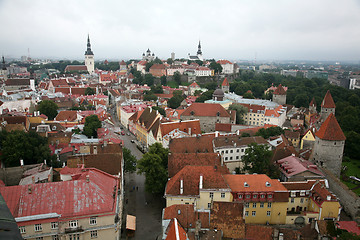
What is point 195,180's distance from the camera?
75.5 ft

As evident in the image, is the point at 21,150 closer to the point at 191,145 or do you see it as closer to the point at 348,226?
the point at 191,145

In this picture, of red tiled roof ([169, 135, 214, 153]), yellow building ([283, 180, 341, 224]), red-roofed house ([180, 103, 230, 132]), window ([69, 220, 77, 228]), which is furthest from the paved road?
red-roofed house ([180, 103, 230, 132])

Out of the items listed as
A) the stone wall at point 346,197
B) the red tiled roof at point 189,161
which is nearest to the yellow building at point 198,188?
the red tiled roof at point 189,161

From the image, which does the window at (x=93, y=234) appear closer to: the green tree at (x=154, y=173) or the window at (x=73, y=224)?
the window at (x=73, y=224)

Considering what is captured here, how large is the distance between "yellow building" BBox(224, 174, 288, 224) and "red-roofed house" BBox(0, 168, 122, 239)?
10287mm

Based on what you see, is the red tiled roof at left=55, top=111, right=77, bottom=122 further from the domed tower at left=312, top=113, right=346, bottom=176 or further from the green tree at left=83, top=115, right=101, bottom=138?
the domed tower at left=312, top=113, right=346, bottom=176

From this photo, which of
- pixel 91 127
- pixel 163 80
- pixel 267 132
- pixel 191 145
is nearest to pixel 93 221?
pixel 191 145

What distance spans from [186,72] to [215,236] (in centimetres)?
9215

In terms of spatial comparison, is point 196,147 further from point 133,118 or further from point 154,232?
point 133,118

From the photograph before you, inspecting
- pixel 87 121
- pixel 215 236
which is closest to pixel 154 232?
pixel 215 236

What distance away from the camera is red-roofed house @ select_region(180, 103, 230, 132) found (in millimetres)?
48312

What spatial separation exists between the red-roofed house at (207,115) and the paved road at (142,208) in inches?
737

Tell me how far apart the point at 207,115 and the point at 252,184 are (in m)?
25.9

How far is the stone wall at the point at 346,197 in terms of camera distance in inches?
1003
